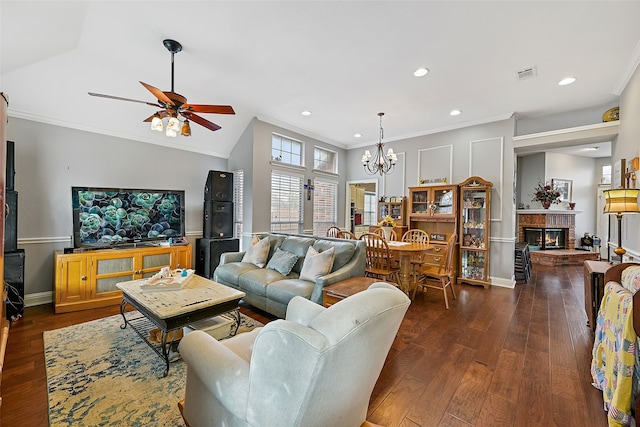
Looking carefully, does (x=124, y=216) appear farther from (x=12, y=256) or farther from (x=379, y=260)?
(x=379, y=260)

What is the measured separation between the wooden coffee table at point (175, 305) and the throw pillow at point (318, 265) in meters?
0.84

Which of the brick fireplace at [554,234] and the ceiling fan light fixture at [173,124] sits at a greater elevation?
the ceiling fan light fixture at [173,124]

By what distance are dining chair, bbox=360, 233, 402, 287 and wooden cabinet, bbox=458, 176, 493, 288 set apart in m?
1.83

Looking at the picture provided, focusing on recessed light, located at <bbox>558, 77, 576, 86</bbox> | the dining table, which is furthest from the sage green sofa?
recessed light, located at <bbox>558, 77, 576, 86</bbox>

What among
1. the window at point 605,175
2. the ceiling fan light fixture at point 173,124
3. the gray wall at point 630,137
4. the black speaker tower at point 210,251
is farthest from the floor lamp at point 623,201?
the window at point 605,175

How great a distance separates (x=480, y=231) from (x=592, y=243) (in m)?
5.13

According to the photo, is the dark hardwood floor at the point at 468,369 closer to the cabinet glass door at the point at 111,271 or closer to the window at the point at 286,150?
the cabinet glass door at the point at 111,271

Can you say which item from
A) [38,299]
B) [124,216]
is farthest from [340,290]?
[38,299]

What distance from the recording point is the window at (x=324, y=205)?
614 centimetres

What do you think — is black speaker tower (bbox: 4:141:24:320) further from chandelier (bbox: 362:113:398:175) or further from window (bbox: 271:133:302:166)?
chandelier (bbox: 362:113:398:175)

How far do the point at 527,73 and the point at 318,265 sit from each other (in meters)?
3.40

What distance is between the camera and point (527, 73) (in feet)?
10.6

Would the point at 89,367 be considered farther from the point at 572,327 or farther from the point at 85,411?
the point at 572,327

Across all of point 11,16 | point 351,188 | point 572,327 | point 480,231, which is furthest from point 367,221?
point 11,16
